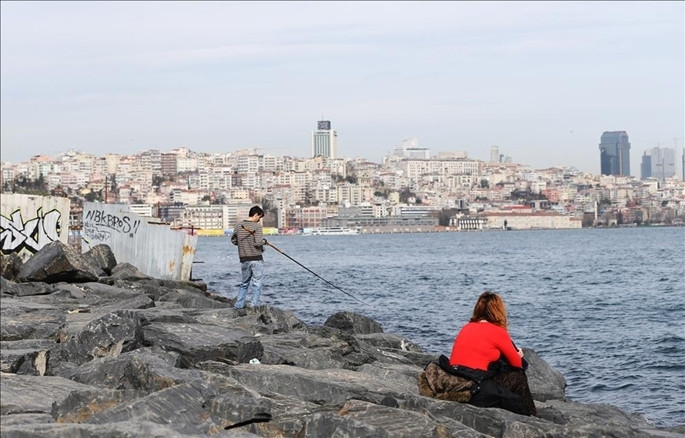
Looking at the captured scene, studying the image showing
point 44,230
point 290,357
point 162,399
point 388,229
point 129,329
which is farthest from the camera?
point 388,229

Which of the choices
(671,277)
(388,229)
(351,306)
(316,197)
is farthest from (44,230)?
(316,197)

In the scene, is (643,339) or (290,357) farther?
(643,339)

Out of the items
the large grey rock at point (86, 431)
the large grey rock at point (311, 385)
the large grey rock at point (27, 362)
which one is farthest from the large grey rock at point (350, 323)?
the large grey rock at point (86, 431)

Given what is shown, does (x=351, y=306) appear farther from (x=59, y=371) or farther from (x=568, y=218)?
(x=568, y=218)

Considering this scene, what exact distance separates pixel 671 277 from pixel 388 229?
11925 centimetres

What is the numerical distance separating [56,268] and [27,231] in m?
5.45

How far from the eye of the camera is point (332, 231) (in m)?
154

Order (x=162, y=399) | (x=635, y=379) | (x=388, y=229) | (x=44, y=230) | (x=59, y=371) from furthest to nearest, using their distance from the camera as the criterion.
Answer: (x=388, y=229) → (x=44, y=230) → (x=635, y=379) → (x=59, y=371) → (x=162, y=399)

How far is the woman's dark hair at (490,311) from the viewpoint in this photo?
7.23 metres

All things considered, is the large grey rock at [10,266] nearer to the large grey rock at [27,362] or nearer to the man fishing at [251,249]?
the man fishing at [251,249]

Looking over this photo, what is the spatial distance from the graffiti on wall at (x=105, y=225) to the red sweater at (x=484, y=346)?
63.9 feet

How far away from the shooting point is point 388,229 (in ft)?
519

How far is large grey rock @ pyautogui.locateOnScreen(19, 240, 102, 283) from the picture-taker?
1920cm

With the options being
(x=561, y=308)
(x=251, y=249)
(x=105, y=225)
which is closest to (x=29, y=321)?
(x=251, y=249)
